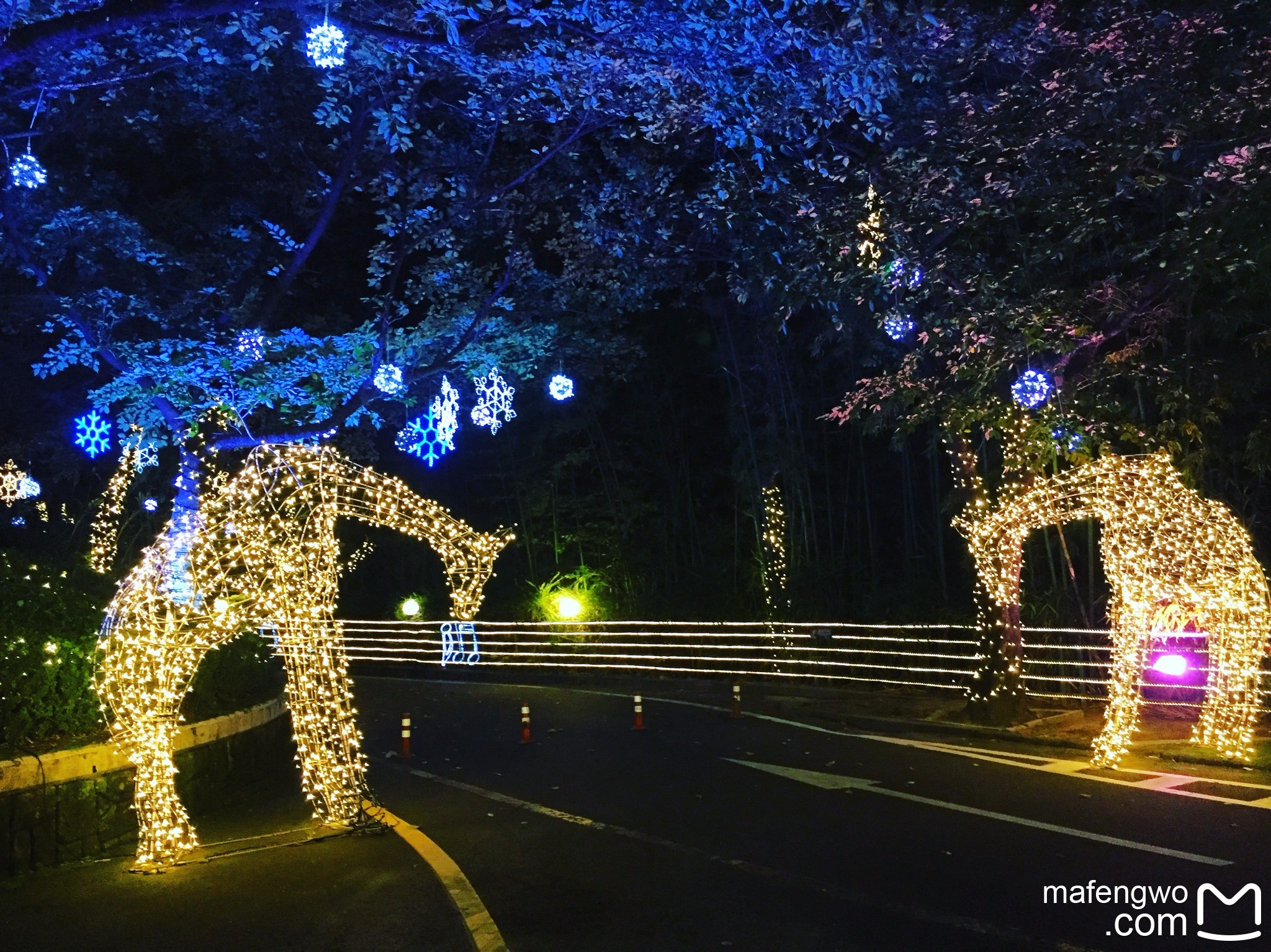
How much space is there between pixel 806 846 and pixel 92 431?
606 inches

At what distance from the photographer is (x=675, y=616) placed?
77.4ft

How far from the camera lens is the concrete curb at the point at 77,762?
7258 millimetres

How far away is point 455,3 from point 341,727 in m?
5.88

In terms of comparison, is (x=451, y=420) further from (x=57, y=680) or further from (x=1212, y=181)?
(x=1212, y=181)

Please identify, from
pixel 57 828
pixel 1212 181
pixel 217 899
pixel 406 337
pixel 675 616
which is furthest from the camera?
pixel 675 616

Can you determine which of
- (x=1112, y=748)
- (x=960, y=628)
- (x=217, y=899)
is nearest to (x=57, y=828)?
(x=217, y=899)

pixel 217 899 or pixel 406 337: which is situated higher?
pixel 406 337

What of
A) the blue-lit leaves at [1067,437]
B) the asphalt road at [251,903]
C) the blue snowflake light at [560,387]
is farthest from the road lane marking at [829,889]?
the blue snowflake light at [560,387]

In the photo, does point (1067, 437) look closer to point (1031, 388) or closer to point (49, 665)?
point (1031, 388)

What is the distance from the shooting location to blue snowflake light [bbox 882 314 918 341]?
41.0ft

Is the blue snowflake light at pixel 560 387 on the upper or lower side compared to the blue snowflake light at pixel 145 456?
upper

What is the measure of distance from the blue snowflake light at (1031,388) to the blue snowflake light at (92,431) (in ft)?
47.6

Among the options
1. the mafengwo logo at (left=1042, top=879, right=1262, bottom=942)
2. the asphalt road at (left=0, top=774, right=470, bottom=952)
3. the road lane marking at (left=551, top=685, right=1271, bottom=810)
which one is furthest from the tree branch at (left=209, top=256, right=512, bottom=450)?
the mafengwo logo at (left=1042, top=879, right=1262, bottom=942)

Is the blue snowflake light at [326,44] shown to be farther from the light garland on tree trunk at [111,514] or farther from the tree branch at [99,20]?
the light garland on tree trunk at [111,514]
